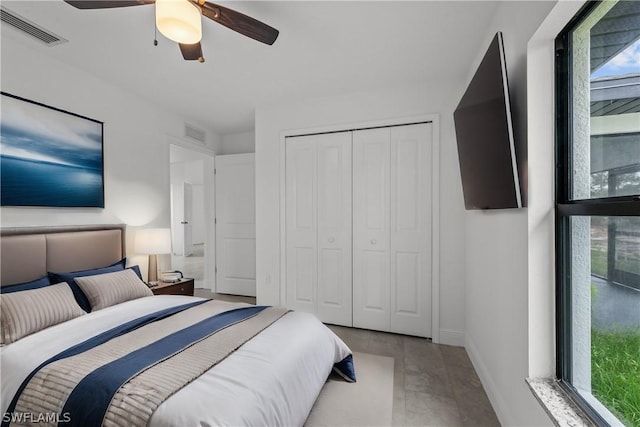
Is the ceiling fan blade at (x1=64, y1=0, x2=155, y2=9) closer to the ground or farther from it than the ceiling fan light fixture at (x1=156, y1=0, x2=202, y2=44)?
farther from it

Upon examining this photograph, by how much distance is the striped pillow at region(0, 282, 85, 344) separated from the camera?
66.2 inches

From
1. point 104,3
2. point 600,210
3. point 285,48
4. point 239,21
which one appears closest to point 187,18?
point 239,21

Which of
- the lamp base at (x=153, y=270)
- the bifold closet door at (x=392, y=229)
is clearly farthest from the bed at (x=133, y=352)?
the bifold closet door at (x=392, y=229)

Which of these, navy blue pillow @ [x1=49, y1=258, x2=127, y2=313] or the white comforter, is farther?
navy blue pillow @ [x1=49, y1=258, x2=127, y2=313]

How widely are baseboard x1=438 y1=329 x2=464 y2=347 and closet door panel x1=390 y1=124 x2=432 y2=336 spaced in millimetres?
136

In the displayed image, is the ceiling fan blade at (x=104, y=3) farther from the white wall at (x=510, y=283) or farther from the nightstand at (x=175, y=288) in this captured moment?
the nightstand at (x=175, y=288)

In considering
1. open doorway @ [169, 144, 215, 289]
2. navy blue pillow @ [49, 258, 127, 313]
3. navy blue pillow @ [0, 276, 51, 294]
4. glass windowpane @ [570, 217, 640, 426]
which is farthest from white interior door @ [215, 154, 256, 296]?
glass windowpane @ [570, 217, 640, 426]

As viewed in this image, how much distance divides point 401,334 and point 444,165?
1795 millimetres

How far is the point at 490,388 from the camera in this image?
196 centimetres

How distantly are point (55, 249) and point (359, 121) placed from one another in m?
3.00

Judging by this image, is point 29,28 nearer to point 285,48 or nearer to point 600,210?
point 285,48

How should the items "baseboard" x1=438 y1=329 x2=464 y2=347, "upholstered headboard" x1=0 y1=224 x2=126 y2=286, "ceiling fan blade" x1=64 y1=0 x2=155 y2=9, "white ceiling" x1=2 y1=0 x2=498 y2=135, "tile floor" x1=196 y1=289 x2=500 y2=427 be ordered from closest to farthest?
"ceiling fan blade" x1=64 y1=0 x2=155 y2=9 < "tile floor" x1=196 y1=289 x2=500 y2=427 < "white ceiling" x1=2 y1=0 x2=498 y2=135 < "upholstered headboard" x1=0 y1=224 x2=126 y2=286 < "baseboard" x1=438 y1=329 x2=464 y2=347

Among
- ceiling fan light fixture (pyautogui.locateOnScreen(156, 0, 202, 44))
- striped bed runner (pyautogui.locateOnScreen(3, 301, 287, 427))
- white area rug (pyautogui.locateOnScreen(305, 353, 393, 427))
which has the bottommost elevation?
white area rug (pyautogui.locateOnScreen(305, 353, 393, 427))

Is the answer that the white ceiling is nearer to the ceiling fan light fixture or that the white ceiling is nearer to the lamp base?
the ceiling fan light fixture
